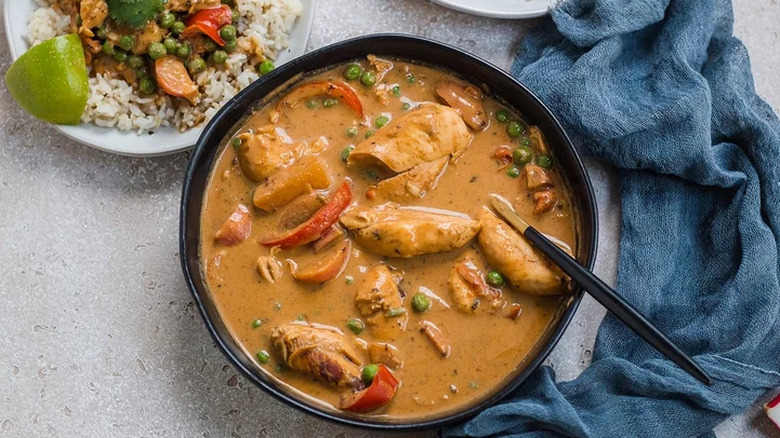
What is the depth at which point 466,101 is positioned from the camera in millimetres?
3832

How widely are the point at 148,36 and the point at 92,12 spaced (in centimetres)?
24

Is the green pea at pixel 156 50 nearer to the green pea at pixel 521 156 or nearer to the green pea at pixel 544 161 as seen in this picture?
the green pea at pixel 521 156

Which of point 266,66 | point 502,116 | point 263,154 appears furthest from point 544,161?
point 266,66

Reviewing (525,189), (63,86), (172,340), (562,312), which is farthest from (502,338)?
(63,86)

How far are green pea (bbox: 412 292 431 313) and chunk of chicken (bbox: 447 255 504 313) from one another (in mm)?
106

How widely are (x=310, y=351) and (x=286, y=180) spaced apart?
0.69m

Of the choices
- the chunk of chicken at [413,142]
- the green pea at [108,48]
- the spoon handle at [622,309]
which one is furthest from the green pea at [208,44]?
the spoon handle at [622,309]

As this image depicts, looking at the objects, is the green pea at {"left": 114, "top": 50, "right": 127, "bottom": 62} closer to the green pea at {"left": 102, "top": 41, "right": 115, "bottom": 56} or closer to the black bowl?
the green pea at {"left": 102, "top": 41, "right": 115, "bottom": 56}

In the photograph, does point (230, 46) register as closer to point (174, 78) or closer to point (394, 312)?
point (174, 78)

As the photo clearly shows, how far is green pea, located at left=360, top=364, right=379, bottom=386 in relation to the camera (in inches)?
138

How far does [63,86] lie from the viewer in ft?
12.3

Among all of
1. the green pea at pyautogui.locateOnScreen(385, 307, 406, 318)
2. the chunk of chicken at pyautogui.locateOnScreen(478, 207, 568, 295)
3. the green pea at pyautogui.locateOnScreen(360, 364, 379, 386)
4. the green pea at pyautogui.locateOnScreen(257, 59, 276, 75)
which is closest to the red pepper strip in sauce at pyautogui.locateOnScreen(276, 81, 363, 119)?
the green pea at pyautogui.locateOnScreen(257, 59, 276, 75)

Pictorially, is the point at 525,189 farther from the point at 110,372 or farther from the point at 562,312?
the point at 110,372

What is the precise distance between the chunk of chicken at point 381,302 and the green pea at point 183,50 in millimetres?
1274
